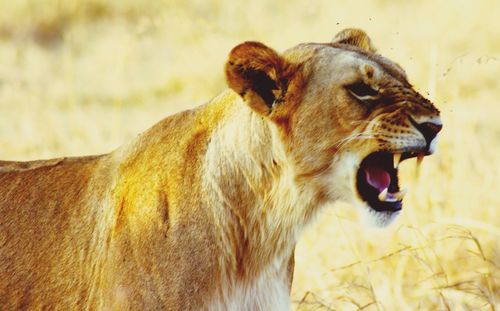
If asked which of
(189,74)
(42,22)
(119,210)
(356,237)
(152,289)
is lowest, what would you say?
(152,289)

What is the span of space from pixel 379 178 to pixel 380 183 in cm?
2

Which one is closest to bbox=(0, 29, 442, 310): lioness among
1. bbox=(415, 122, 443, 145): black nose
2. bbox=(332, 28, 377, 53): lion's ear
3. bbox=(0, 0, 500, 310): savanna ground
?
bbox=(415, 122, 443, 145): black nose

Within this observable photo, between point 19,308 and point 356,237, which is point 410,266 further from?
point 19,308

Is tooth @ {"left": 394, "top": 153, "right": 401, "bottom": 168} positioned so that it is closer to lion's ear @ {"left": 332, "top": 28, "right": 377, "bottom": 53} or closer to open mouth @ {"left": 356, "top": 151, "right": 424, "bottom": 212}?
open mouth @ {"left": 356, "top": 151, "right": 424, "bottom": 212}

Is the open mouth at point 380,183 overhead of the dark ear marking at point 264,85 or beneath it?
beneath

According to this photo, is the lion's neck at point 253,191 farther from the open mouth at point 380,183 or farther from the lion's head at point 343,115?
the open mouth at point 380,183

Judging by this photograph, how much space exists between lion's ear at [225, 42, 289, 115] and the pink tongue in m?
0.38

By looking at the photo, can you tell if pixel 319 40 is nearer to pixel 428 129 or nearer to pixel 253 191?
pixel 253 191

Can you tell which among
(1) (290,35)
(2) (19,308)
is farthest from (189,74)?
(2) (19,308)

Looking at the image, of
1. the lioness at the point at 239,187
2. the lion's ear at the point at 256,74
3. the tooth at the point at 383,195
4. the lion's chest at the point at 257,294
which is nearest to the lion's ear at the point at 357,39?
the lioness at the point at 239,187

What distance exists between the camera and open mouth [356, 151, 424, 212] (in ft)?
11.6

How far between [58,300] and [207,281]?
57 cm

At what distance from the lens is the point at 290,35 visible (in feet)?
41.3

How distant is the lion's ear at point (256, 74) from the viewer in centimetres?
349
